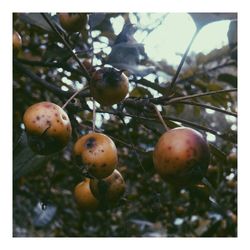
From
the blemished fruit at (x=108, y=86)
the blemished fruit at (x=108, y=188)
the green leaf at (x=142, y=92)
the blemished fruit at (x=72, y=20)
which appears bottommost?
the blemished fruit at (x=108, y=188)

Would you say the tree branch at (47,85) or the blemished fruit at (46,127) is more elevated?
the tree branch at (47,85)

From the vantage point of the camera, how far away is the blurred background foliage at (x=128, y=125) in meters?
0.96

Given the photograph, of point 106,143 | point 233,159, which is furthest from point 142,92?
point 106,143

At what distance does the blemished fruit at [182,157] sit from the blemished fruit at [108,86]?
17 centimetres

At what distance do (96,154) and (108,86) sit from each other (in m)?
0.15

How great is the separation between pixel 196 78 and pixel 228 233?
0.77 m

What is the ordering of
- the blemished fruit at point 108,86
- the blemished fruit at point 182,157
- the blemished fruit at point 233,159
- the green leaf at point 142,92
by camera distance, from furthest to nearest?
1. the blemished fruit at point 233,159
2. the green leaf at point 142,92
3. the blemished fruit at point 108,86
4. the blemished fruit at point 182,157

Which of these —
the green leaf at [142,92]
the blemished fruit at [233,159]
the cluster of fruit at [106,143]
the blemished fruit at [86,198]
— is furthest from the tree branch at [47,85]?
the blemished fruit at [233,159]

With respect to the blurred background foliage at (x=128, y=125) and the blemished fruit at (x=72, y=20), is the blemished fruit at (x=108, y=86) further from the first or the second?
the blemished fruit at (x=72, y=20)

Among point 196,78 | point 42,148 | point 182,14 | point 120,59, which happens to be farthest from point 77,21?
point 196,78

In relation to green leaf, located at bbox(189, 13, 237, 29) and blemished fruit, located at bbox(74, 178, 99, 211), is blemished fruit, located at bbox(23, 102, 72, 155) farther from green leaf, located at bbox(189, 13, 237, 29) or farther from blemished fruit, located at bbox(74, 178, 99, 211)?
green leaf, located at bbox(189, 13, 237, 29)

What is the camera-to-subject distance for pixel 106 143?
0.76 m

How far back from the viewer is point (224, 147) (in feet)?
6.51

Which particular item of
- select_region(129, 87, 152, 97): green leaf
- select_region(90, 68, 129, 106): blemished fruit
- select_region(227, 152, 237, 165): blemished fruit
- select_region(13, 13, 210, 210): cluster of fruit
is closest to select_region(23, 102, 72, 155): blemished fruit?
select_region(13, 13, 210, 210): cluster of fruit
